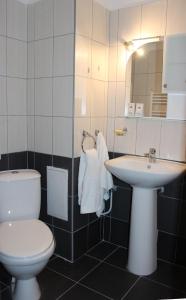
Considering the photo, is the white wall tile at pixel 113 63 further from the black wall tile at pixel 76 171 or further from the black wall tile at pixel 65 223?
the black wall tile at pixel 65 223

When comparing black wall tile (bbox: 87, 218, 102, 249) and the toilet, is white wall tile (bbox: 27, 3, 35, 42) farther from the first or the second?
black wall tile (bbox: 87, 218, 102, 249)

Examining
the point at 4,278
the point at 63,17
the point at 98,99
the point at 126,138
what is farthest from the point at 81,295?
the point at 63,17

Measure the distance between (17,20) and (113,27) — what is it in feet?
2.61

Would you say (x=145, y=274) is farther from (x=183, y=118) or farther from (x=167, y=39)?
(x=167, y=39)

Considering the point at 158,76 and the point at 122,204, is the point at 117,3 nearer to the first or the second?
the point at 158,76

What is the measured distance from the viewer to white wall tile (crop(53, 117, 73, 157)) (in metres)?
2.06

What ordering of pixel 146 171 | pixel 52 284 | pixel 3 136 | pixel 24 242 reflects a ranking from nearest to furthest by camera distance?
pixel 24 242 → pixel 146 171 → pixel 52 284 → pixel 3 136

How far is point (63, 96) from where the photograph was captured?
2061 millimetres

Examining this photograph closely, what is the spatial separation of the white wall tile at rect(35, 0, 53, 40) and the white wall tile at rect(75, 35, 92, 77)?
0.26 m

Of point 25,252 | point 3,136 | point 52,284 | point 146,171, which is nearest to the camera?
Result: point 25,252

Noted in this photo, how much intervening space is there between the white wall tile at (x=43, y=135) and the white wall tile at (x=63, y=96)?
13cm

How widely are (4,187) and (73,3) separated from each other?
1405mm

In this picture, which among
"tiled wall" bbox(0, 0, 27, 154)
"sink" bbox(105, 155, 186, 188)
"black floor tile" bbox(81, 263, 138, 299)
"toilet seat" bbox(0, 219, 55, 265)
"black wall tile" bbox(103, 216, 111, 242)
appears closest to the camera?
"toilet seat" bbox(0, 219, 55, 265)

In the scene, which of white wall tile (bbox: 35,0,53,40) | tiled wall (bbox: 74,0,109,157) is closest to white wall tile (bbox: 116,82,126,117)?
tiled wall (bbox: 74,0,109,157)
